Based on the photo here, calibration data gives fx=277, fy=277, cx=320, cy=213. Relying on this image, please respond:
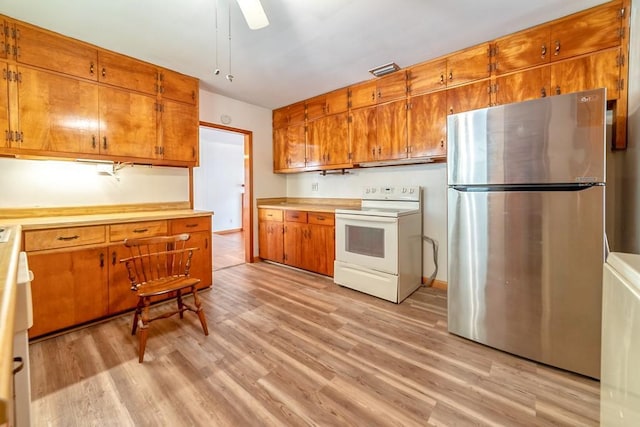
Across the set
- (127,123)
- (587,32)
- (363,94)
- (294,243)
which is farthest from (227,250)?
(587,32)

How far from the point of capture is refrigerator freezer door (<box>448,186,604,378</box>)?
1667 mm

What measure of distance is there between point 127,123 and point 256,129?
186 centimetres

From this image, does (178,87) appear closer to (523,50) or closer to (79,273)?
(79,273)

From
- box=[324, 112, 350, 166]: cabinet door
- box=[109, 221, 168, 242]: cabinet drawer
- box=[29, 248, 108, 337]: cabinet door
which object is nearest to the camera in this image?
box=[29, 248, 108, 337]: cabinet door

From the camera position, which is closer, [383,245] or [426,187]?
[383,245]

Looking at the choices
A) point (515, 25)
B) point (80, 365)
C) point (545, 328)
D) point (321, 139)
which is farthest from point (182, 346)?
point (515, 25)

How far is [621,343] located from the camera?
93 centimetres

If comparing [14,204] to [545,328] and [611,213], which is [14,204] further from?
[611,213]

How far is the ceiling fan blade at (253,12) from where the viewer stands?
1569 millimetres

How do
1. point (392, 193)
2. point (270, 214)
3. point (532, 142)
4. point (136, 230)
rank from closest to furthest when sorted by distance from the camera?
point (532, 142) → point (136, 230) → point (392, 193) → point (270, 214)

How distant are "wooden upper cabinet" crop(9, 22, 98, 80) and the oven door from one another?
2.79 m

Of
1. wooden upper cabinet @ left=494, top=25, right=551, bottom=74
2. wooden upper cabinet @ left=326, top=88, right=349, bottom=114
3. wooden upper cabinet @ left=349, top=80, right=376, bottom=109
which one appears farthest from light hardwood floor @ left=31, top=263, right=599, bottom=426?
wooden upper cabinet @ left=326, top=88, right=349, bottom=114

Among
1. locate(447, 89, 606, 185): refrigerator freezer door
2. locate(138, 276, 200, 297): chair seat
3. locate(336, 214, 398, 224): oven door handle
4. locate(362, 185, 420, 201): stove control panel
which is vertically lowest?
locate(138, 276, 200, 297): chair seat

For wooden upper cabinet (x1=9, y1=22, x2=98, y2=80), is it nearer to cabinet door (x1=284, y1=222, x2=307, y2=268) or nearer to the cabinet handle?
the cabinet handle
